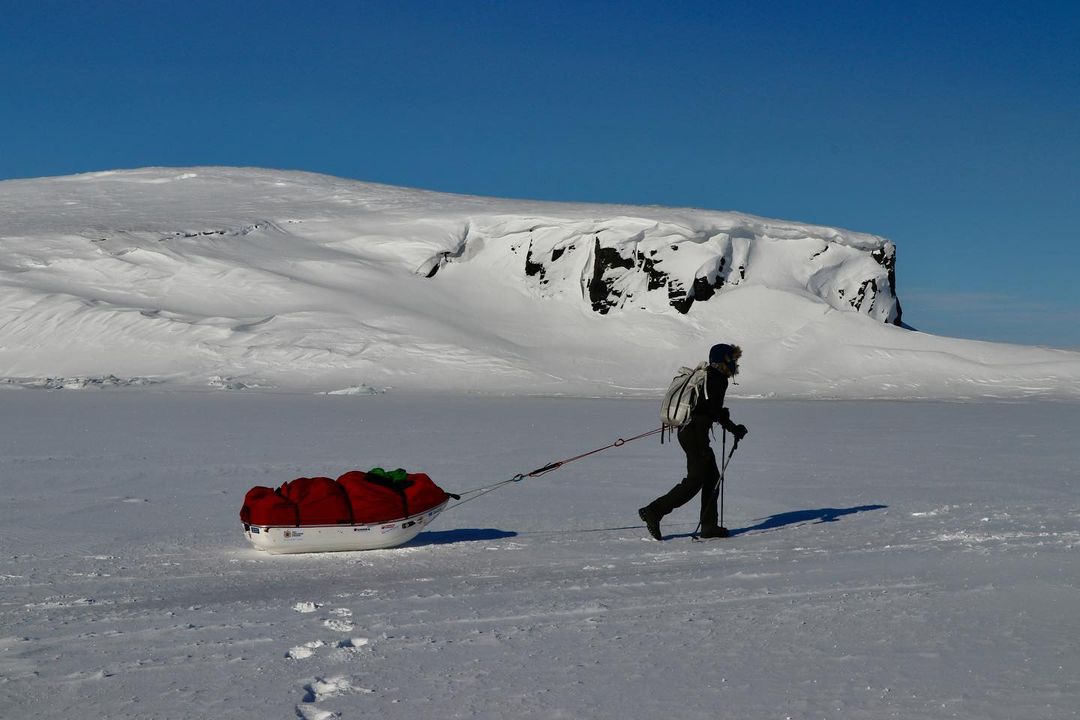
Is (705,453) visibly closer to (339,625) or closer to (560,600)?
(560,600)

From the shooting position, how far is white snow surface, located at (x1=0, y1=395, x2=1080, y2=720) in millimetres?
3881

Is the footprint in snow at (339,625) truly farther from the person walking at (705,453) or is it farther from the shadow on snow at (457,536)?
the person walking at (705,453)

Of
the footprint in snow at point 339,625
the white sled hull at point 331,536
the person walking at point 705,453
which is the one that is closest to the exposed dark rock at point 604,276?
the person walking at point 705,453

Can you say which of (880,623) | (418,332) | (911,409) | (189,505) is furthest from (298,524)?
(418,332)

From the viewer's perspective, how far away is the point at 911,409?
2338 cm

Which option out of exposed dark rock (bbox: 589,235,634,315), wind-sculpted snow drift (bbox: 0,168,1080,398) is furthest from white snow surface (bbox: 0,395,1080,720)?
exposed dark rock (bbox: 589,235,634,315)

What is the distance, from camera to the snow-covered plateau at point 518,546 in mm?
3992

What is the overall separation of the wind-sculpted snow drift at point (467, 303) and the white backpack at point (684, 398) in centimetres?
2294

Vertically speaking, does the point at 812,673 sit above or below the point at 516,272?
below

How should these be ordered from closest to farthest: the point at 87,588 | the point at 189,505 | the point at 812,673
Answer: the point at 812,673 < the point at 87,588 < the point at 189,505

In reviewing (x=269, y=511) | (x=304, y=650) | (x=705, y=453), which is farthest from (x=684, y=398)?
(x=304, y=650)

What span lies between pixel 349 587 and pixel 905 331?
3552 centimetres

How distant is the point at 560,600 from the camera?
5.37 m

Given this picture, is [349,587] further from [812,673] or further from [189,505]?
[189,505]
